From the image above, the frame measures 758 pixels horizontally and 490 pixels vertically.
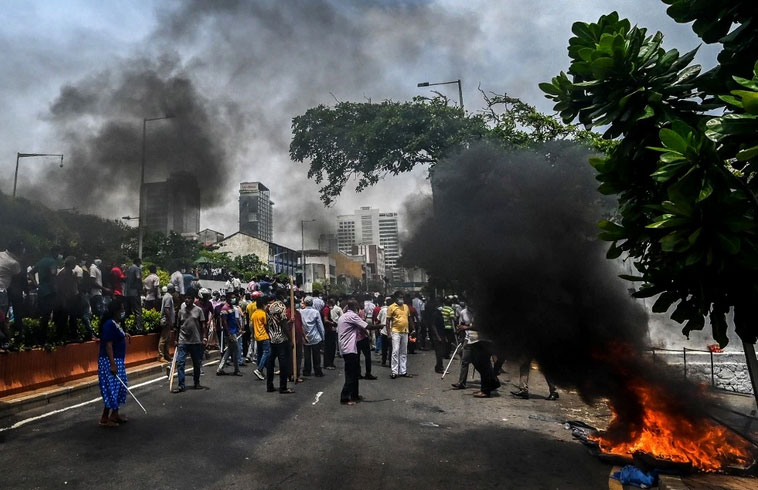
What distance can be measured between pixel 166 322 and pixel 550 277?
8.31 metres

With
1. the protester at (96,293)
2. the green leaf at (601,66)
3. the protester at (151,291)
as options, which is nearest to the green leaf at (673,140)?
the green leaf at (601,66)

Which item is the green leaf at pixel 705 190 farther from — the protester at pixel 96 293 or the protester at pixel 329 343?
the protester at pixel 96 293

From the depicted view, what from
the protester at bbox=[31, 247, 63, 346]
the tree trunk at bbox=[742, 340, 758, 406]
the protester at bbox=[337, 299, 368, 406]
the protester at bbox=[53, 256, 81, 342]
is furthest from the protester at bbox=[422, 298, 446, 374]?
the tree trunk at bbox=[742, 340, 758, 406]

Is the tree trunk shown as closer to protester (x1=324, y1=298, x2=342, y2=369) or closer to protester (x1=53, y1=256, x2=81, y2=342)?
protester (x1=53, y1=256, x2=81, y2=342)

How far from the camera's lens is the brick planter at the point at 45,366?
7.41 meters

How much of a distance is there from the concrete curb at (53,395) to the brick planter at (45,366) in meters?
0.12

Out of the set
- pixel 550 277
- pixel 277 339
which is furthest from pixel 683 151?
pixel 277 339

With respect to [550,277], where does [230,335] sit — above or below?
below

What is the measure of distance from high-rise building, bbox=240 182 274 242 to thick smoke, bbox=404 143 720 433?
13888 millimetres

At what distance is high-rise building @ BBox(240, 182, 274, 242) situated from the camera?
24.2 m

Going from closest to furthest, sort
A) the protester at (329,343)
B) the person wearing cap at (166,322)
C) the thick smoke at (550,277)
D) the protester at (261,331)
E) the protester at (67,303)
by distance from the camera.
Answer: the thick smoke at (550,277), the protester at (67,303), the protester at (261,331), the person wearing cap at (166,322), the protester at (329,343)

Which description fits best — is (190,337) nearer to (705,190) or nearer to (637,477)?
(637,477)

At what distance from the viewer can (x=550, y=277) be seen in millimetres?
7566

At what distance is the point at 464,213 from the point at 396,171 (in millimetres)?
8712
